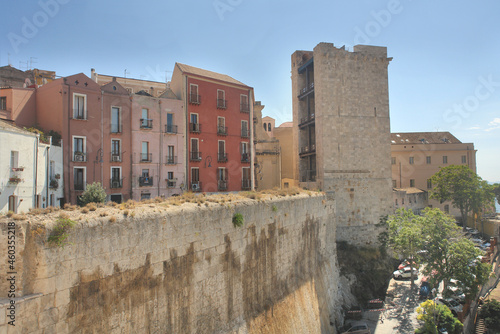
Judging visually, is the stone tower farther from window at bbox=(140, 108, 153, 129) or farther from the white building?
the white building

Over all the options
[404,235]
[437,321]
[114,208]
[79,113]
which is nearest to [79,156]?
[79,113]

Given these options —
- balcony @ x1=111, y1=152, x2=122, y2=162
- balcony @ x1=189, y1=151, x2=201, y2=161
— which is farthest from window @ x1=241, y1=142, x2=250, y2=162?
balcony @ x1=111, y1=152, x2=122, y2=162

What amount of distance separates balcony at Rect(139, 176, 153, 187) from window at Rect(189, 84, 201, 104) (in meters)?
6.58

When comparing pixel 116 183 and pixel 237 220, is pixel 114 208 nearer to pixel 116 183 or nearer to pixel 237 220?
pixel 237 220

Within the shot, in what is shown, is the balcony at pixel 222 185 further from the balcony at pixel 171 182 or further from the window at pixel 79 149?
the window at pixel 79 149

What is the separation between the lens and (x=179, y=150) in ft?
80.9

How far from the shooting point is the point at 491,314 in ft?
73.8

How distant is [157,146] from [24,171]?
964cm

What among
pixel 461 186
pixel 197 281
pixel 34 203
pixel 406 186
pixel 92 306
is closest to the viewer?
pixel 92 306

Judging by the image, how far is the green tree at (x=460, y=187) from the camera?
146 ft

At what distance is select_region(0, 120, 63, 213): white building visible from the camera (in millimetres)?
13891

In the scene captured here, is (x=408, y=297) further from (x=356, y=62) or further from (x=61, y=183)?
(x=61, y=183)

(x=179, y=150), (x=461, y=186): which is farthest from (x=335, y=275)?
(x=461, y=186)

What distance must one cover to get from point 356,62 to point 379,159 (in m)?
8.13
